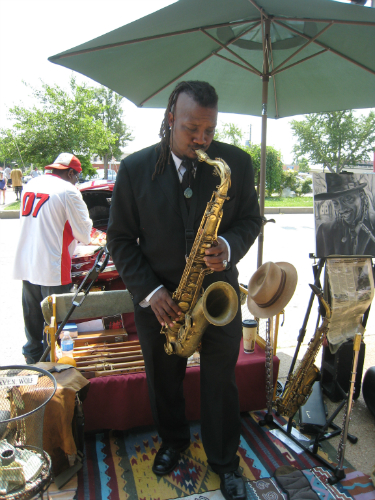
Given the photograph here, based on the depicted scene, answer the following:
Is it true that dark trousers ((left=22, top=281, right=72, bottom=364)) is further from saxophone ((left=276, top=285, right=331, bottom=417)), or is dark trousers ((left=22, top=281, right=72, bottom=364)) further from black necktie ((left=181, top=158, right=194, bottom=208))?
saxophone ((left=276, top=285, right=331, bottom=417))

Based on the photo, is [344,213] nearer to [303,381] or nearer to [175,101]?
[303,381]

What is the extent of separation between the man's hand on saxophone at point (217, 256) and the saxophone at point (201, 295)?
44 millimetres

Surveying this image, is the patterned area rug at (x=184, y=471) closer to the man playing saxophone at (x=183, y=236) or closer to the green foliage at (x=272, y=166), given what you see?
the man playing saxophone at (x=183, y=236)

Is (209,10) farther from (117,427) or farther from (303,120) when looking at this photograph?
(303,120)

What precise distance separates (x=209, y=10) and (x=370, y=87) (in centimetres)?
182

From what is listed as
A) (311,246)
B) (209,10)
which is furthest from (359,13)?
(311,246)

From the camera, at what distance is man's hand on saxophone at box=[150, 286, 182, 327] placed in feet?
6.68

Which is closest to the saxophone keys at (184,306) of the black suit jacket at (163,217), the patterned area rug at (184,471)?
the black suit jacket at (163,217)

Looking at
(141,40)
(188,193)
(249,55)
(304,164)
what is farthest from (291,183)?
(188,193)

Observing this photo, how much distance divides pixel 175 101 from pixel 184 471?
2.28 metres

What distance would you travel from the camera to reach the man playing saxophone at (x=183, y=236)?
6.59ft

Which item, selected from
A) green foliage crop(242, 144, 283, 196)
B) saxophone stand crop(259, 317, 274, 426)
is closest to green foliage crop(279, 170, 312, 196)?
green foliage crop(242, 144, 283, 196)

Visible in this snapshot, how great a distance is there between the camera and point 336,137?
26922 mm

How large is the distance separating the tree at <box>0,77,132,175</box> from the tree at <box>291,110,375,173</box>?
16.6m
